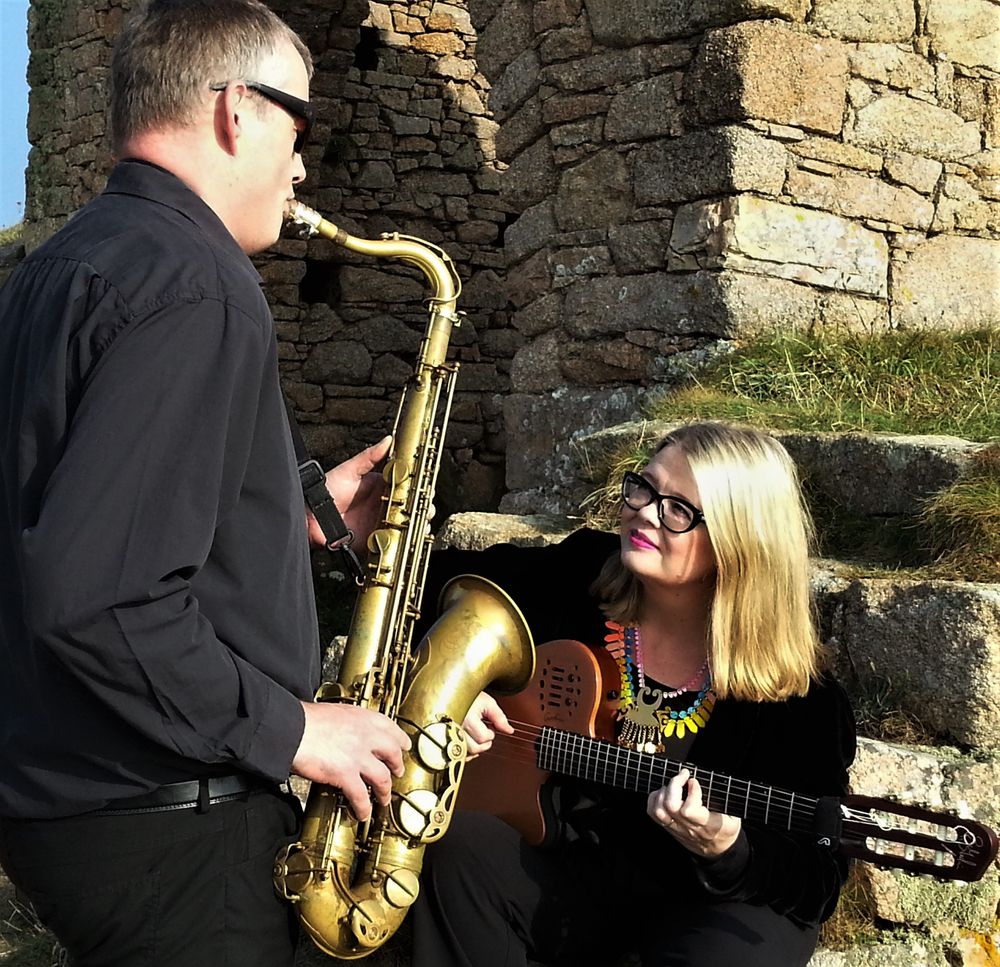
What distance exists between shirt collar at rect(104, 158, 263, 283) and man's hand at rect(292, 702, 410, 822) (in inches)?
25.4

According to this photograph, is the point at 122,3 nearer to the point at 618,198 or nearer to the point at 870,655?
the point at 618,198

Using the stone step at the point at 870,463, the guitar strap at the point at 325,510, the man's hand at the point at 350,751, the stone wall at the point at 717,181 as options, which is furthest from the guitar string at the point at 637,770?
the stone wall at the point at 717,181

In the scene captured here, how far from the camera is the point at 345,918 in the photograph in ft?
7.07

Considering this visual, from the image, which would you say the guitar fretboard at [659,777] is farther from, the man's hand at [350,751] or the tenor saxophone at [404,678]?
the man's hand at [350,751]

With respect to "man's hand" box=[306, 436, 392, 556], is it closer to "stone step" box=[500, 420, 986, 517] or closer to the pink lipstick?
the pink lipstick

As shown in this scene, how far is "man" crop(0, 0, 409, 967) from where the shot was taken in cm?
158

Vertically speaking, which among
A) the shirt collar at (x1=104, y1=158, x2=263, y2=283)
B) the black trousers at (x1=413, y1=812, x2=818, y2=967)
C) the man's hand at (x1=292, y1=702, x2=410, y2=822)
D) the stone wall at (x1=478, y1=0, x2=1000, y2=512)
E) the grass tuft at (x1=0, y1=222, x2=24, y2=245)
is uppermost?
the grass tuft at (x1=0, y1=222, x2=24, y2=245)

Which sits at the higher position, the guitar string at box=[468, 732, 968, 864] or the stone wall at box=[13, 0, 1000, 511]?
the stone wall at box=[13, 0, 1000, 511]

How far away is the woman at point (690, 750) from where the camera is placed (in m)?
2.47

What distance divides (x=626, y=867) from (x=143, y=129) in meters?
1.75

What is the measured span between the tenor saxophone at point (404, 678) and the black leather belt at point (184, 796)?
7.0 inches

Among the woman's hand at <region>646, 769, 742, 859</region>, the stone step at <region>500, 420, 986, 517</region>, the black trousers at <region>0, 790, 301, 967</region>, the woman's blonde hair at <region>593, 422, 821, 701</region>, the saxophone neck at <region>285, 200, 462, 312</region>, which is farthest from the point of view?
the stone step at <region>500, 420, 986, 517</region>

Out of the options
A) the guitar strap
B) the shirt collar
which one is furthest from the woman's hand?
the shirt collar

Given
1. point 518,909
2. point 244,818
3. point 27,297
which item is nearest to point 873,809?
point 518,909
